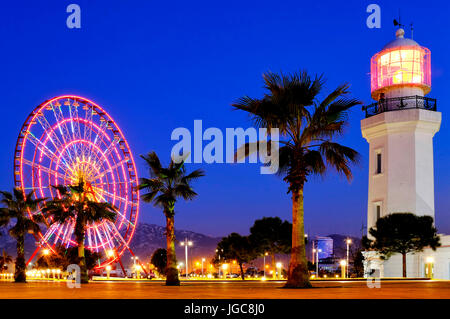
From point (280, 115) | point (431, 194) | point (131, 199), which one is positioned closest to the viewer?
point (280, 115)

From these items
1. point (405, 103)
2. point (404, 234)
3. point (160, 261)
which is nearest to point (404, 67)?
point (405, 103)

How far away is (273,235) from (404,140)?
26.9 m

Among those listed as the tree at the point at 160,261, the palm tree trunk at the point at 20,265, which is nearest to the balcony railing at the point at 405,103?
the palm tree trunk at the point at 20,265

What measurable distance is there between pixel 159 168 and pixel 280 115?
32.1 feet

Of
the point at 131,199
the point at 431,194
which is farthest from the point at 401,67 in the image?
the point at 131,199

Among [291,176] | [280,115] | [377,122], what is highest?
[377,122]

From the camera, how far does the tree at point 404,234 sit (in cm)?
3531

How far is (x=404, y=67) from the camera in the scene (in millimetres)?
38938

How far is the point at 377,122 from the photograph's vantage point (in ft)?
128

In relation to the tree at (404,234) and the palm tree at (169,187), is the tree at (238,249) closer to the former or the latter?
the tree at (404,234)

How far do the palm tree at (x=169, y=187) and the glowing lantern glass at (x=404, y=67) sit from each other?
1783cm

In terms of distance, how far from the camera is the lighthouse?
37844mm
